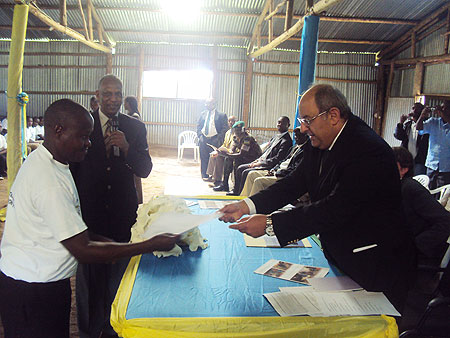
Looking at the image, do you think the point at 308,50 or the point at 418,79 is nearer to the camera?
the point at 308,50

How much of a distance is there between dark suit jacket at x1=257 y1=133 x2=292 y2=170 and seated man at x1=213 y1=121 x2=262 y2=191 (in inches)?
33.6

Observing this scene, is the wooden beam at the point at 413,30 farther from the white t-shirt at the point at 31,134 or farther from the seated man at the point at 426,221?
the white t-shirt at the point at 31,134

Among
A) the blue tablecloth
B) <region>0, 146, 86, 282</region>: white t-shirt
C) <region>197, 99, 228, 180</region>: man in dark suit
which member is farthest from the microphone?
<region>197, 99, 228, 180</region>: man in dark suit

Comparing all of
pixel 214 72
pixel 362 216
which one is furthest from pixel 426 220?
pixel 214 72

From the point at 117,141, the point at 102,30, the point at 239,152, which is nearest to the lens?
the point at 117,141

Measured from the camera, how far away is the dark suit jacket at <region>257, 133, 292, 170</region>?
6621 millimetres

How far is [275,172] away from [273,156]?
676mm

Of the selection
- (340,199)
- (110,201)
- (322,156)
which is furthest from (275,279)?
(110,201)

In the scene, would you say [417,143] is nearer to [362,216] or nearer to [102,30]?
[362,216]

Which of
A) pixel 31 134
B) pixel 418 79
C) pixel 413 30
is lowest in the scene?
pixel 31 134

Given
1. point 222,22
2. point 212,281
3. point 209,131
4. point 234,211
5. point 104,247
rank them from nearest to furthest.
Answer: point 104,247
point 212,281
point 234,211
point 209,131
point 222,22

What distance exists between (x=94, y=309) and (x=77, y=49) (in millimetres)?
12750

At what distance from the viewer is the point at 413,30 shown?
35.4 ft

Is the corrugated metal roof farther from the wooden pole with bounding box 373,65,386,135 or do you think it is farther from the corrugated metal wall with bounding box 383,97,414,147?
the corrugated metal wall with bounding box 383,97,414,147
